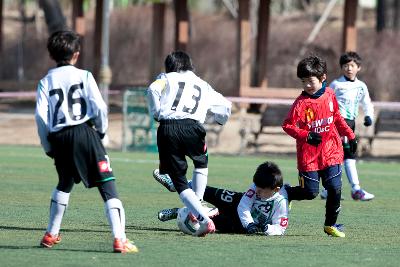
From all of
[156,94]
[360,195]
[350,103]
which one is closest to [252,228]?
[156,94]

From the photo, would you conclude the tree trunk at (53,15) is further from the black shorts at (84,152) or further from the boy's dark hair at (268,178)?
the black shorts at (84,152)

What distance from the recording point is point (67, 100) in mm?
9477

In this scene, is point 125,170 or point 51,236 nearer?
point 51,236

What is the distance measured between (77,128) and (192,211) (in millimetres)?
1665

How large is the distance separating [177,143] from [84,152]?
4.88ft

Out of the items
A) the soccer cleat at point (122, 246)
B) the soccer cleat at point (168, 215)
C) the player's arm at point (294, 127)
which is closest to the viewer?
the soccer cleat at point (122, 246)

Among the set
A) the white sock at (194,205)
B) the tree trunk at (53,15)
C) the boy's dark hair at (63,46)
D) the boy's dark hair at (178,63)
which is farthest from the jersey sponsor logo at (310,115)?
the tree trunk at (53,15)

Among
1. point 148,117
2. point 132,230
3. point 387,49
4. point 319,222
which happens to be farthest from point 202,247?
point 387,49

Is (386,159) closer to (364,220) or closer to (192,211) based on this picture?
(364,220)

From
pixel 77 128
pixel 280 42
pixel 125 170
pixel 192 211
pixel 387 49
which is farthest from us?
pixel 280 42

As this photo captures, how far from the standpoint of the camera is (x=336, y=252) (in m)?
9.83

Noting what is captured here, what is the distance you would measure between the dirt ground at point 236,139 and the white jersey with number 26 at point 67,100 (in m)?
16.0

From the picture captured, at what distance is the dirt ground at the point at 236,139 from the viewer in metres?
26.6

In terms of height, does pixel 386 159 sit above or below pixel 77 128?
below
